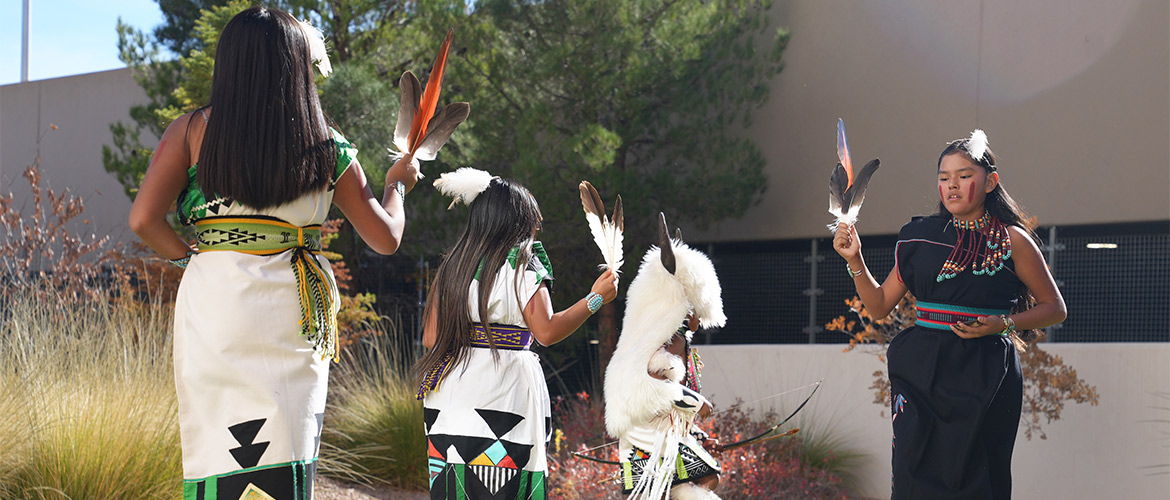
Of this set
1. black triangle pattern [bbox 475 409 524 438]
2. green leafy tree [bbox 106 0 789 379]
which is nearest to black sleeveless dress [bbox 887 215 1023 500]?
black triangle pattern [bbox 475 409 524 438]

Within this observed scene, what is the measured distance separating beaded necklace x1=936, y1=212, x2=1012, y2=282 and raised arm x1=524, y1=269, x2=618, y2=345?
138 centimetres

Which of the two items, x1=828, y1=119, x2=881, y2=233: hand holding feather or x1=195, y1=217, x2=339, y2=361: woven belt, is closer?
x1=195, y1=217, x2=339, y2=361: woven belt

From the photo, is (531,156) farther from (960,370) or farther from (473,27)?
(960,370)

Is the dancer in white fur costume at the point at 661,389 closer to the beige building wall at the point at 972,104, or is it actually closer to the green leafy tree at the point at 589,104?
the beige building wall at the point at 972,104

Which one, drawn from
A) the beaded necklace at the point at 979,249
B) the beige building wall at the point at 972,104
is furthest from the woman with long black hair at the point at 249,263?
the beige building wall at the point at 972,104

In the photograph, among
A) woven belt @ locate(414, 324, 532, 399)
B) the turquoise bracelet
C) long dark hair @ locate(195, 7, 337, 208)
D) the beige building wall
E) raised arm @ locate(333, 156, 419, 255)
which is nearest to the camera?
long dark hair @ locate(195, 7, 337, 208)

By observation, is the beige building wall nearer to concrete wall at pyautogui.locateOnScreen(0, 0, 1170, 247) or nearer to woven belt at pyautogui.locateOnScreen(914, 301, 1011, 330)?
concrete wall at pyautogui.locateOnScreen(0, 0, 1170, 247)

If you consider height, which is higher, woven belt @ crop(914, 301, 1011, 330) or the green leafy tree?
the green leafy tree

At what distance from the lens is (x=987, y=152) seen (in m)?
4.20

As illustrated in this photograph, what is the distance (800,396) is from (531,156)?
3603mm

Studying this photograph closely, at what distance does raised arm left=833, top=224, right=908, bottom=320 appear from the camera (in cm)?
397

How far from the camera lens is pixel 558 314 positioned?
365cm

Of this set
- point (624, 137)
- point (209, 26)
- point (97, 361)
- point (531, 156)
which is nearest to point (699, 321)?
point (97, 361)

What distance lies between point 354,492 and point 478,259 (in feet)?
12.4
